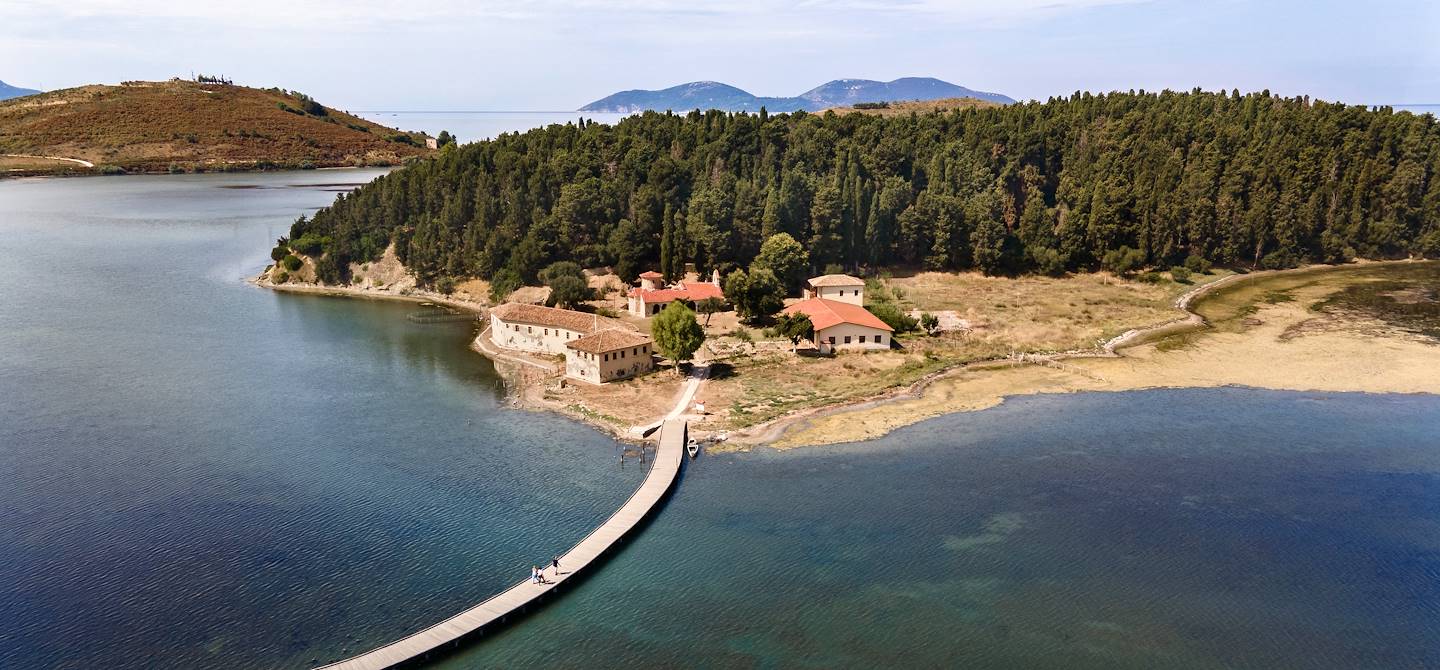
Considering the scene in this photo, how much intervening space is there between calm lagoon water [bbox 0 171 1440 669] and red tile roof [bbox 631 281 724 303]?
20113mm

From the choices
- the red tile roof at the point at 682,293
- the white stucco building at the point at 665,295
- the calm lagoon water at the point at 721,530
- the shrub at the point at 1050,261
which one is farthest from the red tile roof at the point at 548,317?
the shrub at the point at 1050,261

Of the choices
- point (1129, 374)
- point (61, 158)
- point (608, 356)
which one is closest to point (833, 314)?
point (608, 356)

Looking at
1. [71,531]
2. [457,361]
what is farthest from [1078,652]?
[457,361]

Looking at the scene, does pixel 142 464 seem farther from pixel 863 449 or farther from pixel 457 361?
pixel 863 449

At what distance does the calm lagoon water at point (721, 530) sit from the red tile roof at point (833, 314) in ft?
51.8

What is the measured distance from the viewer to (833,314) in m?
69.9

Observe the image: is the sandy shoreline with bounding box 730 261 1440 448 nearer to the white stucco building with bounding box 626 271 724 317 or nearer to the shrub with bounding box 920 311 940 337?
the shrub with bounding box 920 311 940 337

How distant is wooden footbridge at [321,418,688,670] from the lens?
30.8m

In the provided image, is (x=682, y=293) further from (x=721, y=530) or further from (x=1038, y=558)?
(x=1038, y=558)

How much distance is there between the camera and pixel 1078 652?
31625mm

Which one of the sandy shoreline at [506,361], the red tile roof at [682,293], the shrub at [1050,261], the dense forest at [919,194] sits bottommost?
the sandy shoreline at [506,361]

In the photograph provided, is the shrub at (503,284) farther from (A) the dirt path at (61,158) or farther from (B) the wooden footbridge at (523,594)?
(A) the dirt path at (61,158)

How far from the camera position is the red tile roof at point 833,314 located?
225 ft

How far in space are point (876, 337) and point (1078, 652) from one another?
39.0m
